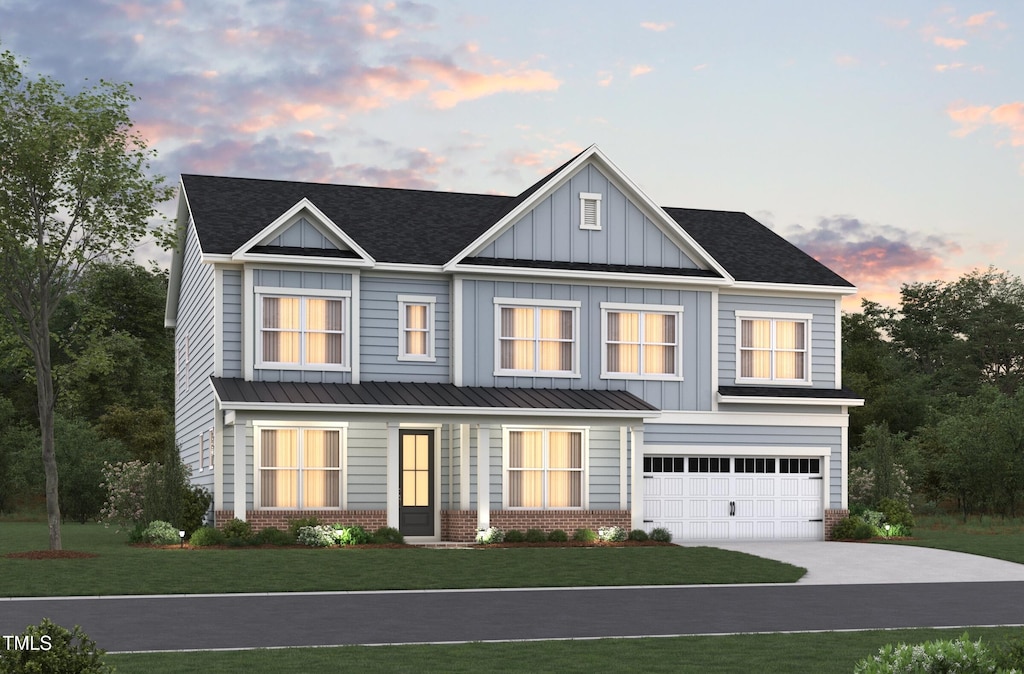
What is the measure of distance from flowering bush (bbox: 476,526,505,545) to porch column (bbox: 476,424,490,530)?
0.69 ft

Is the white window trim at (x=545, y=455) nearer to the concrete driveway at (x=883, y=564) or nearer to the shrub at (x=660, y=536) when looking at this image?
the shrub at (x=660, y=536)

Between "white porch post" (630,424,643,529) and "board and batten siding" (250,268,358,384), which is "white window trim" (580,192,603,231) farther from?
"board and batten siding" (250,268,358,384)

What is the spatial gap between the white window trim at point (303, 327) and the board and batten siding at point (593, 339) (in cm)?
293

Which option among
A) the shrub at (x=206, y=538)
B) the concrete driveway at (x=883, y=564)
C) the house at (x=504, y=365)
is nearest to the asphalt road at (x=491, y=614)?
the concrete driveway at (x=883, y=564)

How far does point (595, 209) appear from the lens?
3491 centimetres

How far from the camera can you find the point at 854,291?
36938 mm

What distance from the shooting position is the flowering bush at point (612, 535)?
32000mm

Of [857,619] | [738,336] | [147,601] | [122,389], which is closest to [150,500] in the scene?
[147,601]

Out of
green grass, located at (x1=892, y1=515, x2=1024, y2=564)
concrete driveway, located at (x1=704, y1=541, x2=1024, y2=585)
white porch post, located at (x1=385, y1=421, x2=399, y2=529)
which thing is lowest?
green grass, located at (x1=892, y1=515, x2=1024, y2=564)

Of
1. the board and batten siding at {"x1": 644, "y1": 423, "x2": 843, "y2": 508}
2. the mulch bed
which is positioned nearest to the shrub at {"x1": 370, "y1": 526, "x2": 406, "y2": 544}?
the mulch bed

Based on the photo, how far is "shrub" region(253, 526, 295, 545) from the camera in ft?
96.9

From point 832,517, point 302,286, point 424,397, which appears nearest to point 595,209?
point 424,397

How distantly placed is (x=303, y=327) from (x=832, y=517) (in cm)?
1519

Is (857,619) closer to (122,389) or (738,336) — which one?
(738,336)
